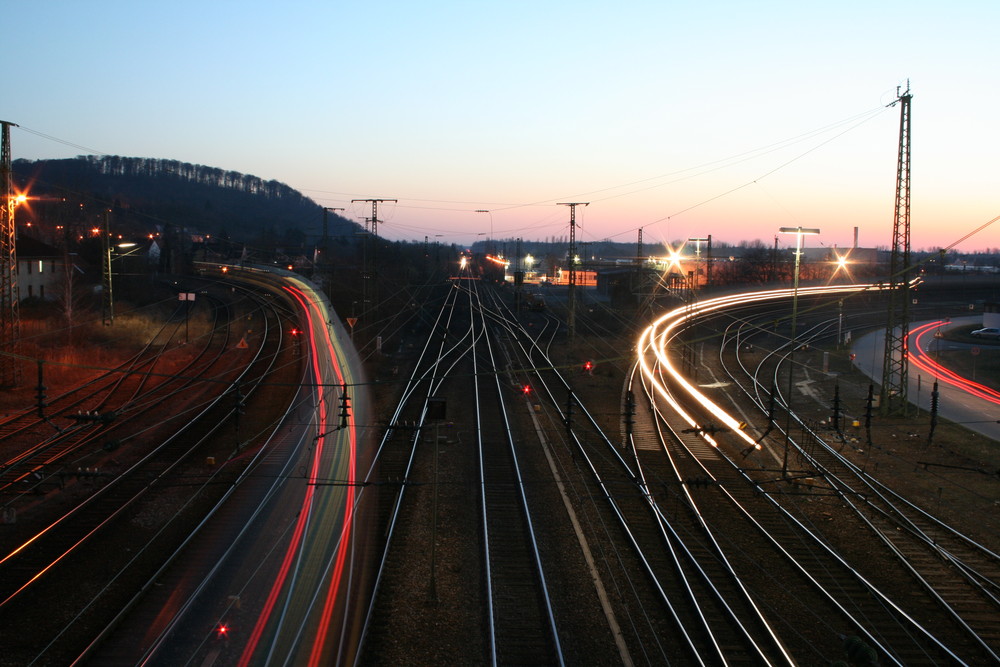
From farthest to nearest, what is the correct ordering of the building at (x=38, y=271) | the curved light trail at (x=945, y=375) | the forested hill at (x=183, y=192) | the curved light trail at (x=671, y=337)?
the forested hill at (x=183, y=192) → the building at (x=38, y=271) → the curved light trail at (x=945, y=375) → the curved light trail at (x=671, y=337)

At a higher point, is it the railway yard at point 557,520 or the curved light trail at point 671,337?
the curved light trail at point 671,337

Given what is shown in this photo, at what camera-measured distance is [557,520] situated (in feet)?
45.4

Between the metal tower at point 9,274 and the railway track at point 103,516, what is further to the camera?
the metal tower at point 9,274

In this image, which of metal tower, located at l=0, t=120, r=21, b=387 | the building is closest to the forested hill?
the building

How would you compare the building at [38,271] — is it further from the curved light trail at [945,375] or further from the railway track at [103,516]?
the curved light trail at [945,375]

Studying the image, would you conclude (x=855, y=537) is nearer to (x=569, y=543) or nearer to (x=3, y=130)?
(x=569, y=543)

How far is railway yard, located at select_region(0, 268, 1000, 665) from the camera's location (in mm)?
9797

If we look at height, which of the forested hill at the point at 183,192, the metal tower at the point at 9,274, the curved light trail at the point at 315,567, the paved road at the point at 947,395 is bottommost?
the curved light trail at the point at 315,567

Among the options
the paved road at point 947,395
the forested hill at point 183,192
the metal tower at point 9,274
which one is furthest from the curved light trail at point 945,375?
the forested hill at point 183,192

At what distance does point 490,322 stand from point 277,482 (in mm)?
29129

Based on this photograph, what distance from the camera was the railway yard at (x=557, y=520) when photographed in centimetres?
980

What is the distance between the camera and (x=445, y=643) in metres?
9.61

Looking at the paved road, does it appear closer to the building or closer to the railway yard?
the railway yard

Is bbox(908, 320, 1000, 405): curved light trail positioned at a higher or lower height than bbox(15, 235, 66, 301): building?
lower
